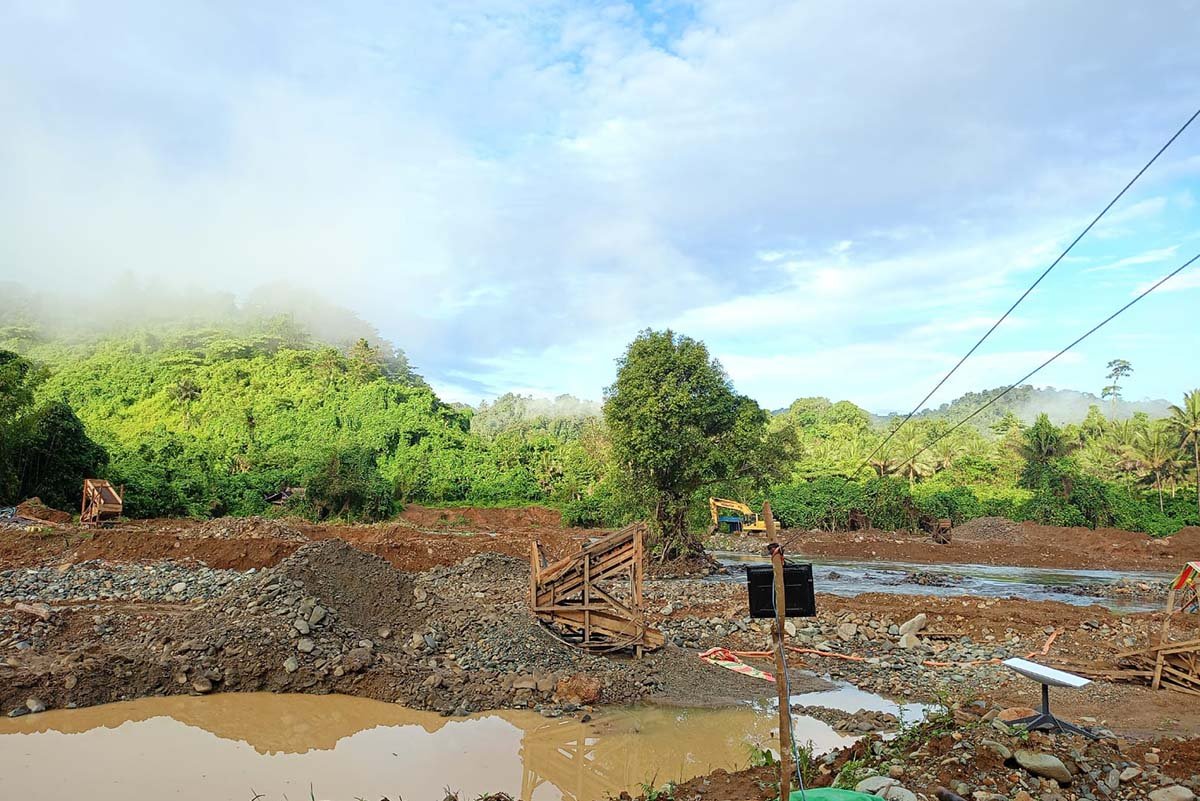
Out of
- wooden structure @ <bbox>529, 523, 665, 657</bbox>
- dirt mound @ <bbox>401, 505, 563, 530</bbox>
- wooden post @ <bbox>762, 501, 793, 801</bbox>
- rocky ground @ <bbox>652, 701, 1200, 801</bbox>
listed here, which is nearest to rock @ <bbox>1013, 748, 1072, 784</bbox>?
rocky ground @ <bbox>652, 701, 1200, 801</bbox>

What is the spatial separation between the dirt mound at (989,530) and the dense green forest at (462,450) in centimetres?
139

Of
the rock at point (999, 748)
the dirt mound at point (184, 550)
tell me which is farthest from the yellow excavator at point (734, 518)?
the rock at point (999, 748)

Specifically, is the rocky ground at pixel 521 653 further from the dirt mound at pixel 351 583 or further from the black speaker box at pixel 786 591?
the black speaker box at pixel 786 591

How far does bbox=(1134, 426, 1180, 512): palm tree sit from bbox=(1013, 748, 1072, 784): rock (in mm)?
45514

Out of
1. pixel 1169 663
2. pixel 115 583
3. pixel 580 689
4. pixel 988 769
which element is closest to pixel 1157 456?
pixel 1169 663

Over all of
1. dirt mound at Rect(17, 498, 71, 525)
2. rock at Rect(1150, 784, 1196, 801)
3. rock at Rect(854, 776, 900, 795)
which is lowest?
rock at Rect(854, 776, 900, 795)

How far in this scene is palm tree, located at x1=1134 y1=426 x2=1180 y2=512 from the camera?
42562mm

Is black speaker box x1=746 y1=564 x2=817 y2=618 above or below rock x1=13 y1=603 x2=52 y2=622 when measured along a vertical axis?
above

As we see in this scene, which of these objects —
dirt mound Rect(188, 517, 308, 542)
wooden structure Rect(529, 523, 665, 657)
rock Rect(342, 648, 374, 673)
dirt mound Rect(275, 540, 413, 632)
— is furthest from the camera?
dirt mound Rect(188, 517, 308, 542)

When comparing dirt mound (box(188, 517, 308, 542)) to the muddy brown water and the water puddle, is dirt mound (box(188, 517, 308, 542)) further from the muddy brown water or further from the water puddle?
the water puddle

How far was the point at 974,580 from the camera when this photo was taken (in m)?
28.7

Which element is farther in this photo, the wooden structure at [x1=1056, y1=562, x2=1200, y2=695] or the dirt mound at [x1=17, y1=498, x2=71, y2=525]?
the dirt mound at [x1=17, y1=498, x2=71, y2=525]

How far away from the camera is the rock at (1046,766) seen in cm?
592

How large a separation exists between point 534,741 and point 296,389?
49665 millimetres
